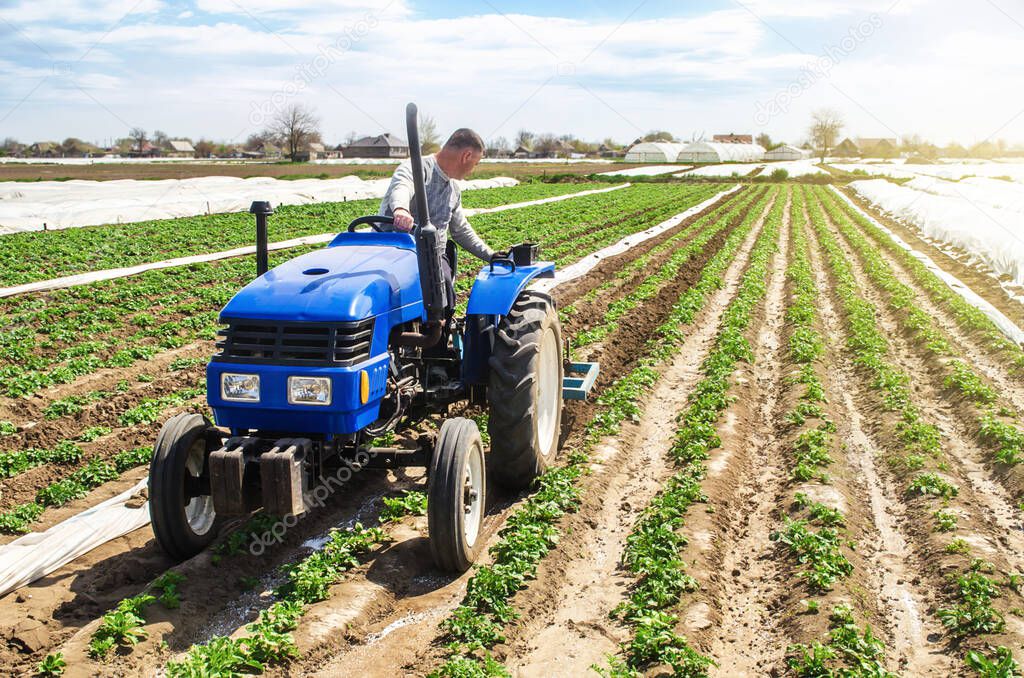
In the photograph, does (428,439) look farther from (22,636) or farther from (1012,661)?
(1012,661)

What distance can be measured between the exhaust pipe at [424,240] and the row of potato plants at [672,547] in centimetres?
173

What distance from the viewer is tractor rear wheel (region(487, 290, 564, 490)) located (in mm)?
4923

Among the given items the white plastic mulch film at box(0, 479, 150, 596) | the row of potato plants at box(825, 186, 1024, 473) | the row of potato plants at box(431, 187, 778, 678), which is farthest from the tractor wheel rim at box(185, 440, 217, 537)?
the row of potato plants at box(825, 186, 1024, 473)

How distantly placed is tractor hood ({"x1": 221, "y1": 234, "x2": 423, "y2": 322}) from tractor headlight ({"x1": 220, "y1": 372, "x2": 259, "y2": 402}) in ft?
1.00

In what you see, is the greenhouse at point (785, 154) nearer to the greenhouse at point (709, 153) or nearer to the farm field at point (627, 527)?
the greenhouse at point (709, 153)

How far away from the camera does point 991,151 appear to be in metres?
90.4

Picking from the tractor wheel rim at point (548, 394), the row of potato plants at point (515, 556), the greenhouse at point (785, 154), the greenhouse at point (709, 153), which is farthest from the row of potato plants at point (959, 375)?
the greenhouse at point (785, 154)

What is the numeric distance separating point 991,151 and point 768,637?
103429mm

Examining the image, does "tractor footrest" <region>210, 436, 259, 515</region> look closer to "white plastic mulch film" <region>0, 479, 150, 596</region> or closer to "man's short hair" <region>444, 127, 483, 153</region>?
"white plastic mulch film" <region>0, 479, 150, 596</region>

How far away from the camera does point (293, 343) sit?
4.03m

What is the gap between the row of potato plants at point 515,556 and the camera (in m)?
3.68

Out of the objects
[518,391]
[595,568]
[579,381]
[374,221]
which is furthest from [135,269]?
[595,568]

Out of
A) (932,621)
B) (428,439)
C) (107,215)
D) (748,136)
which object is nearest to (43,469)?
(428,439)

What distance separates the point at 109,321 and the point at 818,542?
9023 millimetres
